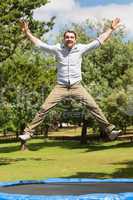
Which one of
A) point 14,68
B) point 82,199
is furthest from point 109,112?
point 82,199

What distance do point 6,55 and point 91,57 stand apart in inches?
758

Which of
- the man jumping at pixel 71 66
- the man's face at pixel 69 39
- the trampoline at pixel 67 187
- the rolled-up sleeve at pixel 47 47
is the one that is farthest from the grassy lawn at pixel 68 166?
the trampoline at pixel 67 187

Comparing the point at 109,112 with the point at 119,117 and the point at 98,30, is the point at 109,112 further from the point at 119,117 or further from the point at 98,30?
the point at 98,30

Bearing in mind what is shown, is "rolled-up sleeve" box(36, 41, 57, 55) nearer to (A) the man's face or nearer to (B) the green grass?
(A) the man's face

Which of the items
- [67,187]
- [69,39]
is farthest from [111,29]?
[67,187]

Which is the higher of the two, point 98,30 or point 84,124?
point 98,30

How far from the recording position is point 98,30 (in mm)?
52812

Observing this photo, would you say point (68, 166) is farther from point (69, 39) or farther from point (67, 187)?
point (67, 187)

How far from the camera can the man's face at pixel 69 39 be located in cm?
1024

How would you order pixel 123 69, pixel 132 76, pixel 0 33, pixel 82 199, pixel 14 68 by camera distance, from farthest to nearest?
pixel 123 69
pixel 132 76
pixel 14 68
pixel 0 33
pixel 82 199

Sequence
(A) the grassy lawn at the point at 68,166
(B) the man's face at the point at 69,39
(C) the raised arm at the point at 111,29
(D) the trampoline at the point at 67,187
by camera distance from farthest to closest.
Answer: (A) the grassy lawn at the point at 68,166
(C) the raised arm at the point at 111,29
(B) the man's face at the point at 69,39
(D) the trampoline at the point at 67,187

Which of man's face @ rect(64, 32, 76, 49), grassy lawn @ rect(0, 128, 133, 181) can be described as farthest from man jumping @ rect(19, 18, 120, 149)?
grassy lawn @ rect(0, 128, 133, 181)

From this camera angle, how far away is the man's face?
403 inches

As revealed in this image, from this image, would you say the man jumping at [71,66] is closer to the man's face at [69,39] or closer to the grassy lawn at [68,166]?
the man's face at [69,39]
